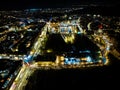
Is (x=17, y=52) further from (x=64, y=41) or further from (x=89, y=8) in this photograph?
(x=89, y=8)

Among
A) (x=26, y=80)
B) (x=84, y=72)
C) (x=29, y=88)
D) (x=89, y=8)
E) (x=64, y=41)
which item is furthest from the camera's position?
(x=89, y=8)

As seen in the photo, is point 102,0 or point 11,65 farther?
point 102,0

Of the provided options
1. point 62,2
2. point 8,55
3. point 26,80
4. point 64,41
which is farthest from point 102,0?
point 26,80

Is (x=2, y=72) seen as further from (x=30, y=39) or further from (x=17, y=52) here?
(x=30, y=39)

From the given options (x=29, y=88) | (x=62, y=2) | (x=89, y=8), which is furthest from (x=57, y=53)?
(x=62, y=2)

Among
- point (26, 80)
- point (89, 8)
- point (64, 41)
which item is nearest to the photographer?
point (26, 80)

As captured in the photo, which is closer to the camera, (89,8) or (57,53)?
(57,53)

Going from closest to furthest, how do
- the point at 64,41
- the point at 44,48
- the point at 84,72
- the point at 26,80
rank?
the point at 26,80 → the point at 84,72 → the point at 44,48 → the point at 64,41

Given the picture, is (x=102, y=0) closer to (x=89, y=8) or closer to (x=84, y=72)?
(x=89, y=8)

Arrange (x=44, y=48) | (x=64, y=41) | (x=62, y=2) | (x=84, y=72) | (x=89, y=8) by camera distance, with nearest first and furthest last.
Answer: (x=84, y=72) → (x=44, y=48) → (x=64, y=41) → (x=89, y=8) → (x=62, y=2)
